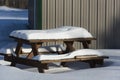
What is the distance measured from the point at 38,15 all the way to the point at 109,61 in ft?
11.6

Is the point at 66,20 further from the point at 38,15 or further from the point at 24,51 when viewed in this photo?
the point at 24,51

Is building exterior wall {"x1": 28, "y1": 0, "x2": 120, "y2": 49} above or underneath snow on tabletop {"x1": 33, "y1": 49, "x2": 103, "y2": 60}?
above

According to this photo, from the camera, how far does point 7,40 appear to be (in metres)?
17.4

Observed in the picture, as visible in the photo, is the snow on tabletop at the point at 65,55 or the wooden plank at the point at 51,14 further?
the wooden plank at the point at 51,14

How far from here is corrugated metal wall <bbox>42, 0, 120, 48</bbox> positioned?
44.4 ft

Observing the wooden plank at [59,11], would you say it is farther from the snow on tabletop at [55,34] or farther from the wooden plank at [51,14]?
the snow on tabletop at [55,34]

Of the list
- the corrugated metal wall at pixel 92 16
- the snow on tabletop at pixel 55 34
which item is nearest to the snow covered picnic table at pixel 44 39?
the snow on tabletop at pixel 55 34

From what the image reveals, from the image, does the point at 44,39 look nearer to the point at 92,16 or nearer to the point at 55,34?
the point at 55,34

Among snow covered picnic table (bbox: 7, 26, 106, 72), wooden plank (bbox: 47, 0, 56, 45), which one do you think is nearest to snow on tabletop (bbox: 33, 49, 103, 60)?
snow covered picnic table (bbox: 7, 26, 106, 72)

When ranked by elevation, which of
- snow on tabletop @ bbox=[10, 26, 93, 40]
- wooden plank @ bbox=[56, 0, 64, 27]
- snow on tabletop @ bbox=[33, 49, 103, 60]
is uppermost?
wooden plank @ bbox=[56, 0, 64, 27]

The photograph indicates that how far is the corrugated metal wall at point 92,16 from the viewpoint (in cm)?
1353

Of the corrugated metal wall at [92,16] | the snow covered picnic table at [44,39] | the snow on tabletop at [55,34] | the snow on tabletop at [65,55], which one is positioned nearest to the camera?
the snow on tabletop at [65,55]

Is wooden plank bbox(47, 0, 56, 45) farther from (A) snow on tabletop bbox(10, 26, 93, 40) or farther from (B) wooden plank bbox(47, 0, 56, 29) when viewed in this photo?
(A) snow on tabletop bbox(10, 26, 93, 40)

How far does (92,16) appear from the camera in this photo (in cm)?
1356
